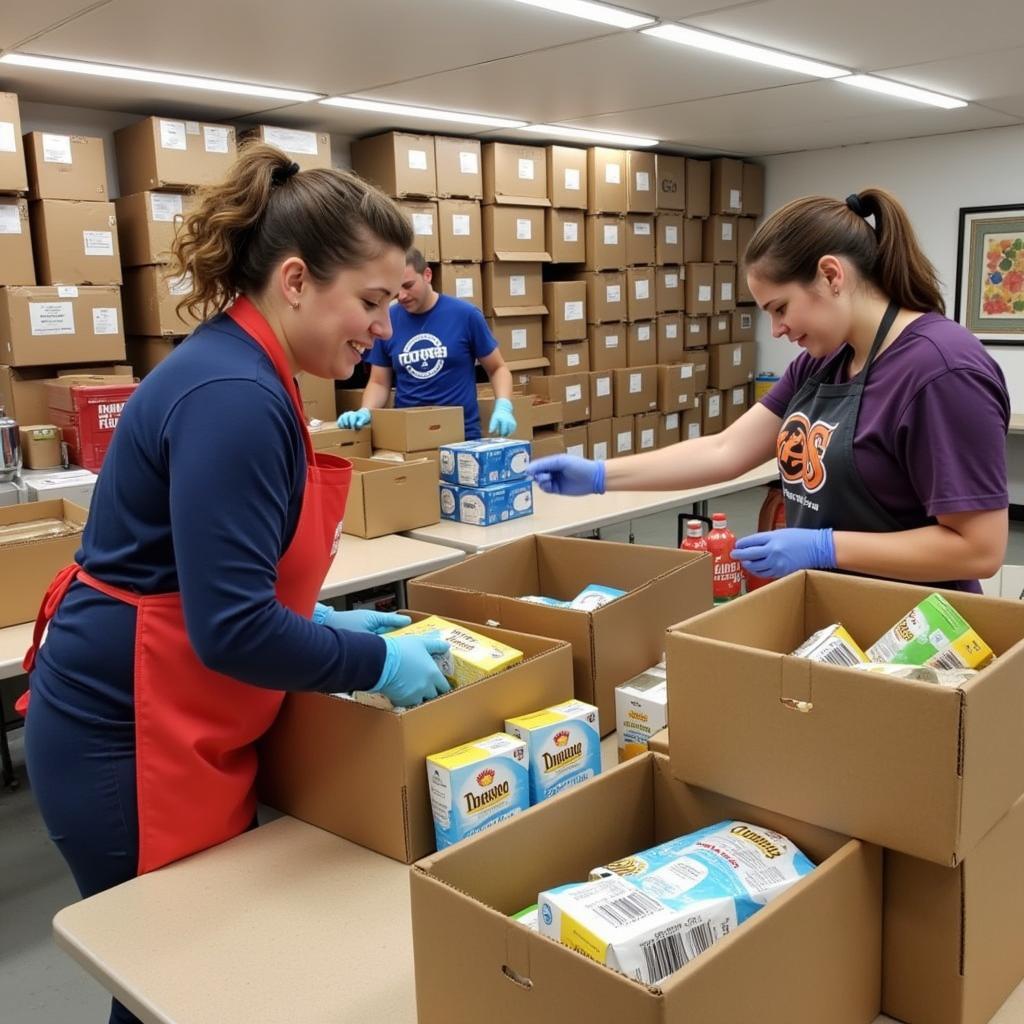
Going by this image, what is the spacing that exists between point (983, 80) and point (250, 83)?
3424 millimetres

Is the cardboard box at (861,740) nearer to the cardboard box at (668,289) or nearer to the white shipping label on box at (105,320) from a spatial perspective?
the white shipping label on box at (105,320)

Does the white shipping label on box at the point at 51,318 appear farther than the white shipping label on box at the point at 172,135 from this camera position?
No

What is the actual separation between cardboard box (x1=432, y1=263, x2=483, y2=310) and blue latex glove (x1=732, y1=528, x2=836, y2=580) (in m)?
3.81

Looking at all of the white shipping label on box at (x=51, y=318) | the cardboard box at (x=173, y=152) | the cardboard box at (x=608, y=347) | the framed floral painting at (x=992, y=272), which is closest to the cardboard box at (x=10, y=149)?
the white shipping label on box at (x=51, y=318)

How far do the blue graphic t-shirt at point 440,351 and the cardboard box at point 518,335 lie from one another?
1727mm

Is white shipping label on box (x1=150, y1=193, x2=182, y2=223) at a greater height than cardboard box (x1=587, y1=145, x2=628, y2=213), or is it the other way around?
cardboard box (x1=587, y1=145, x2=628, y2=213)

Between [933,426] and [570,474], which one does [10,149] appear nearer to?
[570,474]

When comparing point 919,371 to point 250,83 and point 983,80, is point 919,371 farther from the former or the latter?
point 983,80

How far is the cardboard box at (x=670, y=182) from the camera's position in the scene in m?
6.46

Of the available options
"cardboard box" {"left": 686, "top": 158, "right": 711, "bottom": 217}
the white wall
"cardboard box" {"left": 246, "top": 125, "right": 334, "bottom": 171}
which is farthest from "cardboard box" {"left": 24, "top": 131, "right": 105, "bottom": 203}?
the white wall

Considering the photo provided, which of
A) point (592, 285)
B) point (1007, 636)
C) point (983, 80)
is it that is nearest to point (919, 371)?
point (1007, 636)

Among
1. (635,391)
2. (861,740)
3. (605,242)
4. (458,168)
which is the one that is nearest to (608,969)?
(861,740)

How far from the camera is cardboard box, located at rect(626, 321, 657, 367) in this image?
21.4 feet

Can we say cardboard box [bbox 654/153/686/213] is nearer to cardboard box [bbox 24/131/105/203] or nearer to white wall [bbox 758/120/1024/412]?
→ white wall [bbox 758/120/1024/412]
